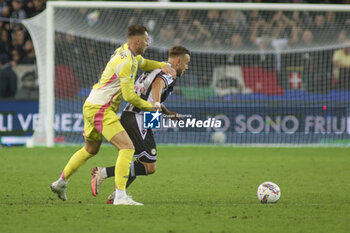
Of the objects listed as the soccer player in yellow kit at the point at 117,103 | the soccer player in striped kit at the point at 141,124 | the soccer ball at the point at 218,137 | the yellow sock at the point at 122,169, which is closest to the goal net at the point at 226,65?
the soccer ball at the point at 218,137

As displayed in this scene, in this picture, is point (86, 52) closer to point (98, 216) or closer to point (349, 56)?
point (349, 56)

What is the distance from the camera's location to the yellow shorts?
7.00 meters

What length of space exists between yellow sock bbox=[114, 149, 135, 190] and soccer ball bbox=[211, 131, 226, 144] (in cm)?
942

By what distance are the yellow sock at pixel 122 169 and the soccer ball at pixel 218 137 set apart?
942 centimetres

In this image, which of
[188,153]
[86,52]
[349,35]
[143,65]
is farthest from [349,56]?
[143,65]

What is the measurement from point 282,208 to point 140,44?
7.25ft

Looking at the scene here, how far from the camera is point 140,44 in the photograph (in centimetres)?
709

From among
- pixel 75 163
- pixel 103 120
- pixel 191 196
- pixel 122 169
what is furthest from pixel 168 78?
pixel 191 196

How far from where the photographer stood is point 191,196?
321 inches

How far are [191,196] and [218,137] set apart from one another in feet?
27.2

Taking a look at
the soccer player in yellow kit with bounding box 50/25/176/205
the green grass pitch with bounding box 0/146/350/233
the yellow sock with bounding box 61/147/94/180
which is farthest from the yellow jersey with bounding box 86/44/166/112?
the green grass pitch with bounding box 0/146/350/233

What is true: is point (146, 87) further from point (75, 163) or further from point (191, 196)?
point (191, 196)

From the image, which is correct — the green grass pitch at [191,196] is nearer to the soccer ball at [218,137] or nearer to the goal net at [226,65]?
the goal net at [226,65]

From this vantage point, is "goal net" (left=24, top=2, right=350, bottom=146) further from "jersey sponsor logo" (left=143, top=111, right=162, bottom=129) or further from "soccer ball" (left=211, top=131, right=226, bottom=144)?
"jersey sponsor logo" (left=143, top=111, right=162, bottom=129)
